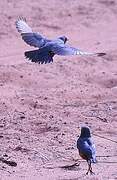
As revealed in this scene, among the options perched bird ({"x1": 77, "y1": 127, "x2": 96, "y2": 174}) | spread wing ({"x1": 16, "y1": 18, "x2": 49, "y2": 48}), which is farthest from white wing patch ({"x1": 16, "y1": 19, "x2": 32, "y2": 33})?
perched bird ({"x1": 77, "y1": 127, "x2": 96, "y2": 174})

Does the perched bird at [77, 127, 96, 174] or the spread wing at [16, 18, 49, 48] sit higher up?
the spread wing at [16, 18, 49, 48]

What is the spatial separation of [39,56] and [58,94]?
3.10 meters

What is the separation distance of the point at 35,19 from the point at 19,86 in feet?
14.9

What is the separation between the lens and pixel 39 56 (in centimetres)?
816

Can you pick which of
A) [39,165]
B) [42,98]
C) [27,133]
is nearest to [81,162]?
[39,165]

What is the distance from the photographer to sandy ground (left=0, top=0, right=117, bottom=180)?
8.27 metres

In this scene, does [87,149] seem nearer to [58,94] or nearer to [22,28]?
[22,28]

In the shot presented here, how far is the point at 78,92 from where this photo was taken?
1137 cm

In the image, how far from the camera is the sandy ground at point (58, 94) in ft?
27.1

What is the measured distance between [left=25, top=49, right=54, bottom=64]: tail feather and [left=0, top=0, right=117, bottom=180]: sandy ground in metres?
1.14

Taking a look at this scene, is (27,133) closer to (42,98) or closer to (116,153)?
(116,153)

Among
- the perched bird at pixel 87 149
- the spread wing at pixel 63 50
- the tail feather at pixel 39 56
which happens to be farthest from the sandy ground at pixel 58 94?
the spread wing at pixel 63 50

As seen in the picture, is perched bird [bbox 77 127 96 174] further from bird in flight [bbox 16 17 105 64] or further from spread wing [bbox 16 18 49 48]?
spread wing [bbox 16 18 49 48]

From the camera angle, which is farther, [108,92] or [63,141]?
[108,92]
